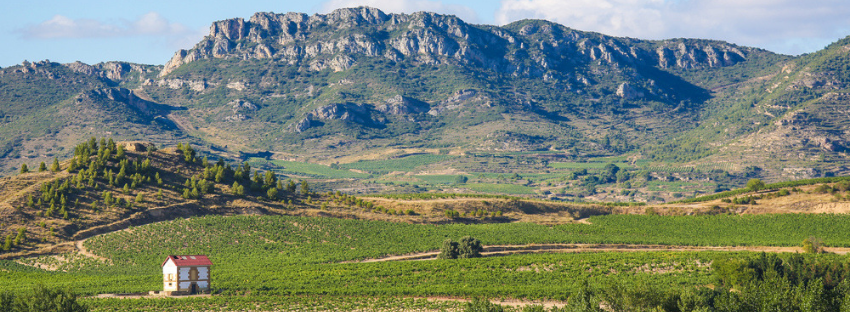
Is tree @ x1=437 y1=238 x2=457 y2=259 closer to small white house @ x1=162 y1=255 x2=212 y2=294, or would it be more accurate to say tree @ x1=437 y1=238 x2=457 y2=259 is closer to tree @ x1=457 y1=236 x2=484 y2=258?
tree @ x1=457 y1=236 x2=484 y2=258

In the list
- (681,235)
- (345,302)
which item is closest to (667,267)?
(681,235)

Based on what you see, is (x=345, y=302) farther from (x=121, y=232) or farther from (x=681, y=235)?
(x=681, y=235)

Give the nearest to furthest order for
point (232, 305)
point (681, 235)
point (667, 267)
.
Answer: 1. point (232, 305)
2. point (667, 267)
3. point (681, 235)

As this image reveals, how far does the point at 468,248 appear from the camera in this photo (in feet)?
346

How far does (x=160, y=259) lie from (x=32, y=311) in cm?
3903

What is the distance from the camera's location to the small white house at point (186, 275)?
8162 cm

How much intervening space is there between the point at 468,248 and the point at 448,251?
8.50ft

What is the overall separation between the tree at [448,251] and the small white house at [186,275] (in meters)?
32.5

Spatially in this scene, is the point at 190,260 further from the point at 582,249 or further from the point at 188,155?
the point at 188,155

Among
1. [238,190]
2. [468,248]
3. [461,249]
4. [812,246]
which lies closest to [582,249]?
[468,248]

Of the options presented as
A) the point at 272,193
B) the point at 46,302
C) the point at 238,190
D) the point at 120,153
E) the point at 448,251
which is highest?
the point at 120,153

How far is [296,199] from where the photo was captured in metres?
143

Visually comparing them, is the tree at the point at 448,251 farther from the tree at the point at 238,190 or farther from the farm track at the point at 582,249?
the tree at the point at 238,190

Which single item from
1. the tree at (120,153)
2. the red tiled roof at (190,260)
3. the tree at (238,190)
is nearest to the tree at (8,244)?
the tree at (120,153)
